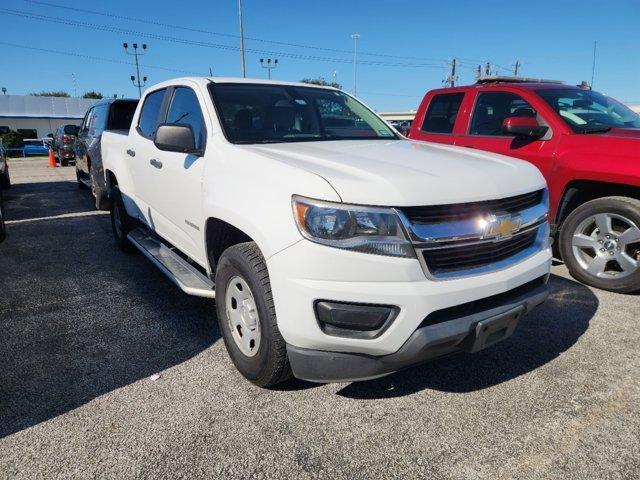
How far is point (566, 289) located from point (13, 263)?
226 inches

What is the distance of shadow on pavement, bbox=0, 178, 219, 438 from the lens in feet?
9.10

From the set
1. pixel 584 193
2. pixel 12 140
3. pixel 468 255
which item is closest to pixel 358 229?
pixel 468 255

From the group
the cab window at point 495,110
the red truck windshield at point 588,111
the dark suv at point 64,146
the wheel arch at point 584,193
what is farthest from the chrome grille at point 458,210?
the dark suv at point 64,146

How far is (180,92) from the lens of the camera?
385 cm

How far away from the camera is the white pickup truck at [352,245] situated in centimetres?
212

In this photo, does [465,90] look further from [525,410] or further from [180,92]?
[525,410]

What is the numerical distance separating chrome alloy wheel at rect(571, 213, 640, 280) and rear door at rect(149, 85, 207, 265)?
3413mm

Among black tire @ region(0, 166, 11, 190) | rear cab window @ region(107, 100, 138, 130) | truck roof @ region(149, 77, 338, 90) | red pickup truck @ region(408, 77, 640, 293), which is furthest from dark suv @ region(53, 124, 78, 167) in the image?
red pickup truck @ region(408, 77, 640, 293)

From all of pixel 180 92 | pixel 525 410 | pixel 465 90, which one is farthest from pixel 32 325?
pixel 465 90

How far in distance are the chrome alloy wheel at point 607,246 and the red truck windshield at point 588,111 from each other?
952 mm

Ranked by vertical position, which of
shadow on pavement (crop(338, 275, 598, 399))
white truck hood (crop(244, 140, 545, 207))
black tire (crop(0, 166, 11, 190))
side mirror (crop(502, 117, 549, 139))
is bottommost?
shadow on pavement (crop(338, 275, 598, 399))

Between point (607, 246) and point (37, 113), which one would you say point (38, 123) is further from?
point (607, 246)

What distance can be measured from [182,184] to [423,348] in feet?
6.91

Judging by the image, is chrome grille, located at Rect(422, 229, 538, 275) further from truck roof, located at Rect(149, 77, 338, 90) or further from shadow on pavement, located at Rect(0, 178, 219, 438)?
truck roof, located at Rect(149, 77, 338, 90)
